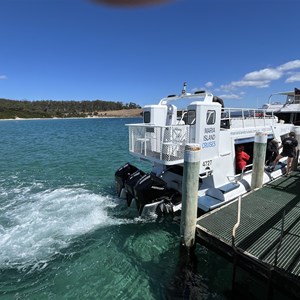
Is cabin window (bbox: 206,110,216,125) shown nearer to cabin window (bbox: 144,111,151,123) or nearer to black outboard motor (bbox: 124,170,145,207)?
cabin window (bbox: 144,111,151,123)

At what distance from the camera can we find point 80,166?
693 inches

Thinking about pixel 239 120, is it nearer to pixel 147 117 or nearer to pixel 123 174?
pixel 147 117

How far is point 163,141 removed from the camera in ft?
26.3

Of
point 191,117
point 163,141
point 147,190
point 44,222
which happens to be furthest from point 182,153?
point 44,222

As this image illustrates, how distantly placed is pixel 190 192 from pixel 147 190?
235 cm

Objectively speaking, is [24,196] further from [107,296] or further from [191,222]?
[191,222]

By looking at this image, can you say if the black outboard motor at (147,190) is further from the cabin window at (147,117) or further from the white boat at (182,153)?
the cabin window at (147,117)

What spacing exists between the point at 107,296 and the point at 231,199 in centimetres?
500

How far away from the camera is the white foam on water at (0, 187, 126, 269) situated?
6746 mm

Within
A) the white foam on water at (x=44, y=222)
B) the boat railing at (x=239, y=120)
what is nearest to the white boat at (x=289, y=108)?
the boat railing at (x=239, y=120)

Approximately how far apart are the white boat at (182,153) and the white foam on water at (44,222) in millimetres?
1438

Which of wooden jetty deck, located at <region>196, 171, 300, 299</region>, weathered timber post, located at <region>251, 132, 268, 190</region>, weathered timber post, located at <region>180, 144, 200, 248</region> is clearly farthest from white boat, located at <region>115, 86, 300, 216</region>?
weathered timber post, located at <region>180, 144, 200, 248</region>

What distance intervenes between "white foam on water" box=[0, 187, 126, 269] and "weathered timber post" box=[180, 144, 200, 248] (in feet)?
10.4

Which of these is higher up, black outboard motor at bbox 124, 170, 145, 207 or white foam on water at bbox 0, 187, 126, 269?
black outboard motor at bbox 124, 170, 145, 207
